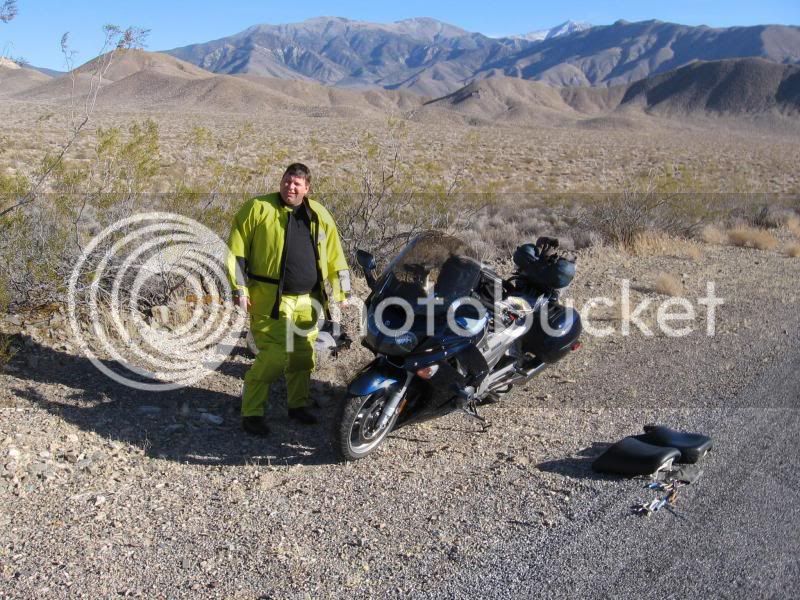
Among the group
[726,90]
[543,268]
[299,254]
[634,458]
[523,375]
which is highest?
[726,90]

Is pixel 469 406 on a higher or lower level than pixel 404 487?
higher

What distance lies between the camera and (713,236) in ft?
45.7

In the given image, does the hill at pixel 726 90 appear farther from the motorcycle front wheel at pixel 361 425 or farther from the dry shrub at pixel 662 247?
the motorcycle front wheel at pixel 361 425

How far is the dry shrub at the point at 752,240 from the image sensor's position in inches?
520

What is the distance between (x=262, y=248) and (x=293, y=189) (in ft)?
1.45

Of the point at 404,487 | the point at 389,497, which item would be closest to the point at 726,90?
the point at 404,487

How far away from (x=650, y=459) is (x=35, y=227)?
18.7ft

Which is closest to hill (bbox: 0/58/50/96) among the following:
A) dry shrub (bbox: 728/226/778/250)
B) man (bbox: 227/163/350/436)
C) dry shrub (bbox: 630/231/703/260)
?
dry shrub (bbox: 630/231/703/260)

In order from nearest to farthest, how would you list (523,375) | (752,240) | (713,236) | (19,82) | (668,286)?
(523,375) → (668,286) → (752,240) → (713,236) → (19,82)

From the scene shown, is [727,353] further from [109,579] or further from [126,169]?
[126,169]

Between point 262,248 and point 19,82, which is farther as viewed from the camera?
point 19,82

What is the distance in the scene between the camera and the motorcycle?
4676 millimetres

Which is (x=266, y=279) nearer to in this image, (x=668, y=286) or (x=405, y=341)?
(x=405, y=341)

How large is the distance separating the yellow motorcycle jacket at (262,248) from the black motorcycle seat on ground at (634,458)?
2.31m
